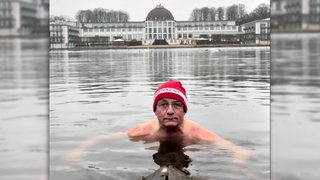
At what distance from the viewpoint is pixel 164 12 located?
77.6 meters

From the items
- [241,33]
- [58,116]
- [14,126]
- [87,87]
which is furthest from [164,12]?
[14,126]

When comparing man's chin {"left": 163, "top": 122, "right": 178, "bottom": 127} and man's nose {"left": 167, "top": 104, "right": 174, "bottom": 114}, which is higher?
man's nose {"left": 167, "top": 104, "right": 174, "bottom": 114}

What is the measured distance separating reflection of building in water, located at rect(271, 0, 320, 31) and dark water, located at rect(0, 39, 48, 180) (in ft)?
1.30

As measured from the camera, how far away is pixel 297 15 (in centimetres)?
71

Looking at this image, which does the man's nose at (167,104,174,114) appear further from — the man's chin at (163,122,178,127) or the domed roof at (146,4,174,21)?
the domed roof at (146,4,174,21)

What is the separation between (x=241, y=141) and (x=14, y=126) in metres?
3.33

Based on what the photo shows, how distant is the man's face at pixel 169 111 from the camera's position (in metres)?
3.29

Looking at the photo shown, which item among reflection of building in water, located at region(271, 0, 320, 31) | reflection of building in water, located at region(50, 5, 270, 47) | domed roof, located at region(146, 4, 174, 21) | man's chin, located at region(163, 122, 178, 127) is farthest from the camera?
domed roof, located at region(146, 4, 174, 21)

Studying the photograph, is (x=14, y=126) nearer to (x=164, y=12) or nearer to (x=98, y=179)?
(x=98, y=179)

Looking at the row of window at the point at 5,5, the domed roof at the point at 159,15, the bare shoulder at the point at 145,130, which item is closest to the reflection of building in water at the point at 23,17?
the row of window at the point at 5,5

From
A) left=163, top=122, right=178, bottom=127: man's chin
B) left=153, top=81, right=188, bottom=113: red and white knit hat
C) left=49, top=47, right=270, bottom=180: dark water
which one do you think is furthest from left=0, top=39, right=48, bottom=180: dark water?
left=163, top=122, right=178, bottom=127: man's chin

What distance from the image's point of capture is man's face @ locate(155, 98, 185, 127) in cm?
329

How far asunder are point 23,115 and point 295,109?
48 centimetres

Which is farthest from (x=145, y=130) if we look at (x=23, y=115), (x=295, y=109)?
(x=295, y=109)
